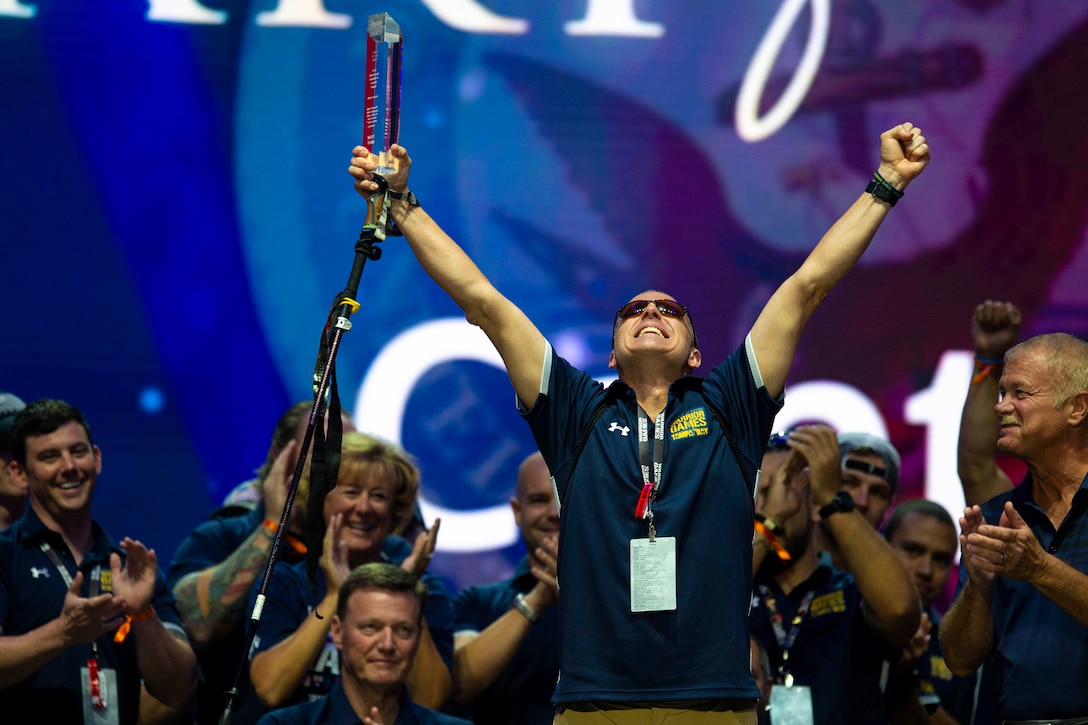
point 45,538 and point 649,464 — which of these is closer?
point 649,464

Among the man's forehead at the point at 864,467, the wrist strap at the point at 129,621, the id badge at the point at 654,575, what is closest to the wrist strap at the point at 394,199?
the id badge at the point at 654,575

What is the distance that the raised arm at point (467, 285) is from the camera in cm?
300

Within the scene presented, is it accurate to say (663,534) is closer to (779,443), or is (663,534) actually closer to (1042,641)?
(1042,641)

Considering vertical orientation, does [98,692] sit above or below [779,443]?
below

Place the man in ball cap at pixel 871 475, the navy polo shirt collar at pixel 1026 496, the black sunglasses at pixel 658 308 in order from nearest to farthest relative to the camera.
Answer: the black sunglasses at pixel 658 308 → the navy polo shirt collar at pixel 1026 496 → the man in ball cap at pixel 871 475

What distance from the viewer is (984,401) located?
13.7 ft

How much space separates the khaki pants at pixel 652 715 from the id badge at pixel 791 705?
1128 millimetres

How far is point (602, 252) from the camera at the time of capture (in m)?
5.36

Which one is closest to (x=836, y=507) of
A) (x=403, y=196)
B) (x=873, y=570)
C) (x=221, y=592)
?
(x=873, y=570)

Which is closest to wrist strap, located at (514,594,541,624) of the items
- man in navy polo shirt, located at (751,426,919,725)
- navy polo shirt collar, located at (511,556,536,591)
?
navy polo shirt collar, located at (511,556,536,591)

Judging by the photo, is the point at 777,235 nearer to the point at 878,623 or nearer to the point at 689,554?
the point at 878,623

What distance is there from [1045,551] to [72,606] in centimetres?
245

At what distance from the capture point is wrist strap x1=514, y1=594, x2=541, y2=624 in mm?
4023

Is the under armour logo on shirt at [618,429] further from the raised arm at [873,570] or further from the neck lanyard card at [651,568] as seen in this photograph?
the raised arm at [873,570]
